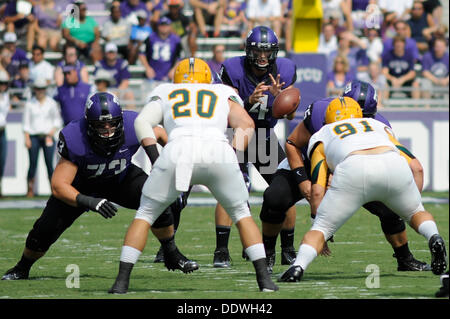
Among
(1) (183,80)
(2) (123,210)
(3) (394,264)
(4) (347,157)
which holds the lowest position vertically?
(2) (123,210)

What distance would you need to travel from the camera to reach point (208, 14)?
674 inches

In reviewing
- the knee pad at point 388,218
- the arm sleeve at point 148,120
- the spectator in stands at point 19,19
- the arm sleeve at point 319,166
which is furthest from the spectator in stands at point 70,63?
the arm sleeve at point 148,120

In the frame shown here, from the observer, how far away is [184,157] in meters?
6.13

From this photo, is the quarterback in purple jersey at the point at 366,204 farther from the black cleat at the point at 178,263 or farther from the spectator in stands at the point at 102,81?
the spectator in stands at the point at 102,81

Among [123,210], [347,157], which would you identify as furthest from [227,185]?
[123,210]

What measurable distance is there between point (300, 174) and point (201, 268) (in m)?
1.08

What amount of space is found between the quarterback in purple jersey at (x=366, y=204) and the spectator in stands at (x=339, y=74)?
743cm

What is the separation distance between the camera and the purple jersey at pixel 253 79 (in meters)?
8.39

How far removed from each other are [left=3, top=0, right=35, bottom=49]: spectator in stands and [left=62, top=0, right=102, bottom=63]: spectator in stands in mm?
818

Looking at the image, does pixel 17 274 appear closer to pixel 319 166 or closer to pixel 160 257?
pixel 160 257

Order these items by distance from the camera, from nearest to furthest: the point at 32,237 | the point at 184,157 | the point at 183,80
Answer: the point at 184,157, the point at 183,80, the point at 32,237

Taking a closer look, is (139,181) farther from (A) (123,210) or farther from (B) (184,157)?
(A) (123,210)

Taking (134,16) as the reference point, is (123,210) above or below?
below

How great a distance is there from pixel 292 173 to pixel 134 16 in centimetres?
941
